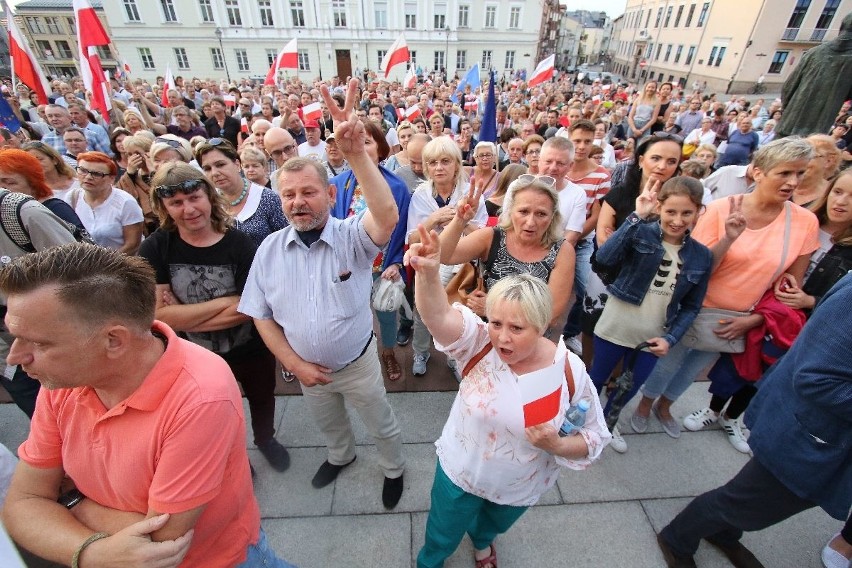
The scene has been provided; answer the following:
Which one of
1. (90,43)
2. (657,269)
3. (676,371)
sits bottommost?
(676,371)

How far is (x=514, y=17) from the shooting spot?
3831 cm

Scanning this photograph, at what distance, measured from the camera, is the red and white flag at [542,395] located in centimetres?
152

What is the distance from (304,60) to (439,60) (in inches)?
510

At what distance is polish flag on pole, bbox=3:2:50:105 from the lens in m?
6.36

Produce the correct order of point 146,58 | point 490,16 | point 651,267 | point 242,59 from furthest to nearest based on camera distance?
1. point 490,16
2. point 242,59
3. point 146,58
4. point 651,267

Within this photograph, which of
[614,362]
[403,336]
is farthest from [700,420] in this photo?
[403,336]

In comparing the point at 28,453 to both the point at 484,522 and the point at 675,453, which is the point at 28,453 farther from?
the point at 675,453

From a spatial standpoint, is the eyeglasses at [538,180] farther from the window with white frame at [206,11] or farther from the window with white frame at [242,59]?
the window with white frame at [206,11]

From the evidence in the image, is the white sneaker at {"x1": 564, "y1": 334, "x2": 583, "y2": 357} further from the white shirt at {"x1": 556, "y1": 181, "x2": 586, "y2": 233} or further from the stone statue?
the stone statue

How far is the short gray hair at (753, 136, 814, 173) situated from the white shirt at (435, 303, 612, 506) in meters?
1.97

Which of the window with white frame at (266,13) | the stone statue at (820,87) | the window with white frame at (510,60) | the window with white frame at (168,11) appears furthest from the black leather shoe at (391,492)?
the window with white frame at (168,11)

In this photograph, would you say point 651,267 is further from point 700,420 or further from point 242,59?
point 242,59

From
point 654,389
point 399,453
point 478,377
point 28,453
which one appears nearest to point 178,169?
point 28,453

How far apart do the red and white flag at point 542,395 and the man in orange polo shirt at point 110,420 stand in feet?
3.57
